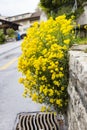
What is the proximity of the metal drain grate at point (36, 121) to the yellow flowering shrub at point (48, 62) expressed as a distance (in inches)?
20.2

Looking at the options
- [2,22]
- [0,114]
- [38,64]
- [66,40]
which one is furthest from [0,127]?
[2,22]

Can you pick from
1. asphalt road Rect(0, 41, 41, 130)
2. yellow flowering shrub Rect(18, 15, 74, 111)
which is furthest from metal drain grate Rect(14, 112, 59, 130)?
yellow flowering shrub Rect(18, 15, 74, 111)

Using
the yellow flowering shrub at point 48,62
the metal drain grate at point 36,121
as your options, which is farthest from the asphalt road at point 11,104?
the yellow flowering shrub at point 48,62

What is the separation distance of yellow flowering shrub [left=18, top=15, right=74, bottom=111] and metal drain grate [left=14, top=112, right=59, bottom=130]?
514 mm

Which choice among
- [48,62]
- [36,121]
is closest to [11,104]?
[36,121]

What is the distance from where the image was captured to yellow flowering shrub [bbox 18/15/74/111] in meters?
4.28

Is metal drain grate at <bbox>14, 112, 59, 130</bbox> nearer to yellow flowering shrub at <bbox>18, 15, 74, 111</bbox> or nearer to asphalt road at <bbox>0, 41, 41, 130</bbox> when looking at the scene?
asphalt road at <bbox>0, 41, 41, 130</bbox>

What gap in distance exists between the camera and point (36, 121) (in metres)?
5.22

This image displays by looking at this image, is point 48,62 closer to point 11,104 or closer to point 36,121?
point 36,121

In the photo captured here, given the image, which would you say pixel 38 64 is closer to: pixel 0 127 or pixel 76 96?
pixel 76 96

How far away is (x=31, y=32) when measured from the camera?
15.9 feet

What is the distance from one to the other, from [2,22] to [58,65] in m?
54.1

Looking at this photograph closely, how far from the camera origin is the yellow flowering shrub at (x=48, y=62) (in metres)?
4.28

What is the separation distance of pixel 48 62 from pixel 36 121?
139cm
